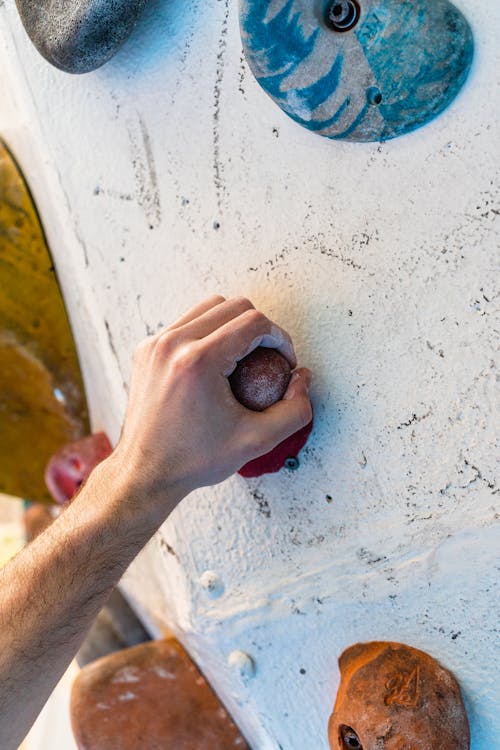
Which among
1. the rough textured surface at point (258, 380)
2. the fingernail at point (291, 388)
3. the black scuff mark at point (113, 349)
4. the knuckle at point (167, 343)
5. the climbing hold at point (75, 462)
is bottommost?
the climbing hold at point (75, 462)

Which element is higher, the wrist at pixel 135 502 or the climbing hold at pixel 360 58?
the climbing hold at pixel 360 58

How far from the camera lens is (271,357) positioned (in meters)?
0.96

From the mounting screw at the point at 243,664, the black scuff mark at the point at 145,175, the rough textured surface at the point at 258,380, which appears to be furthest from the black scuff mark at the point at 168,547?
the black scuff mark at the point at 145,175

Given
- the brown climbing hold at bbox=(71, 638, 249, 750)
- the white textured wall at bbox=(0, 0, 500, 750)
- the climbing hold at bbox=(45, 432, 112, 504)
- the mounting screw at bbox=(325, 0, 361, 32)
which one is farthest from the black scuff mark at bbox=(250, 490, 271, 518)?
the mounting screw at bbox=(325, 0, 361, 32)

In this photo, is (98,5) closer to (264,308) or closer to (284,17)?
(284,17)

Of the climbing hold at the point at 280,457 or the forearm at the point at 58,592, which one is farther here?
the climbing hold at the point at 280,457

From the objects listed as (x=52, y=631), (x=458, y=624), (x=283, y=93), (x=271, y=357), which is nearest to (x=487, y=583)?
(x=458, y=624)

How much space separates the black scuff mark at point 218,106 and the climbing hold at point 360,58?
0.14m

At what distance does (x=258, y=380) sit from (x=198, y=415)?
0.09m

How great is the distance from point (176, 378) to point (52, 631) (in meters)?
0.34

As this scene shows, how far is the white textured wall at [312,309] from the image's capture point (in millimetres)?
910

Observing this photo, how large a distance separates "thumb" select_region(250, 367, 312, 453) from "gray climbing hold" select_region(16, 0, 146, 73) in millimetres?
553

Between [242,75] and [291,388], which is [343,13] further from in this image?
[291,388]

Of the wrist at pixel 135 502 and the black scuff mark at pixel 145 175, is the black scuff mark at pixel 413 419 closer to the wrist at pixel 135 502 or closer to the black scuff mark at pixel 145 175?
the wrist at pixel 135 502
